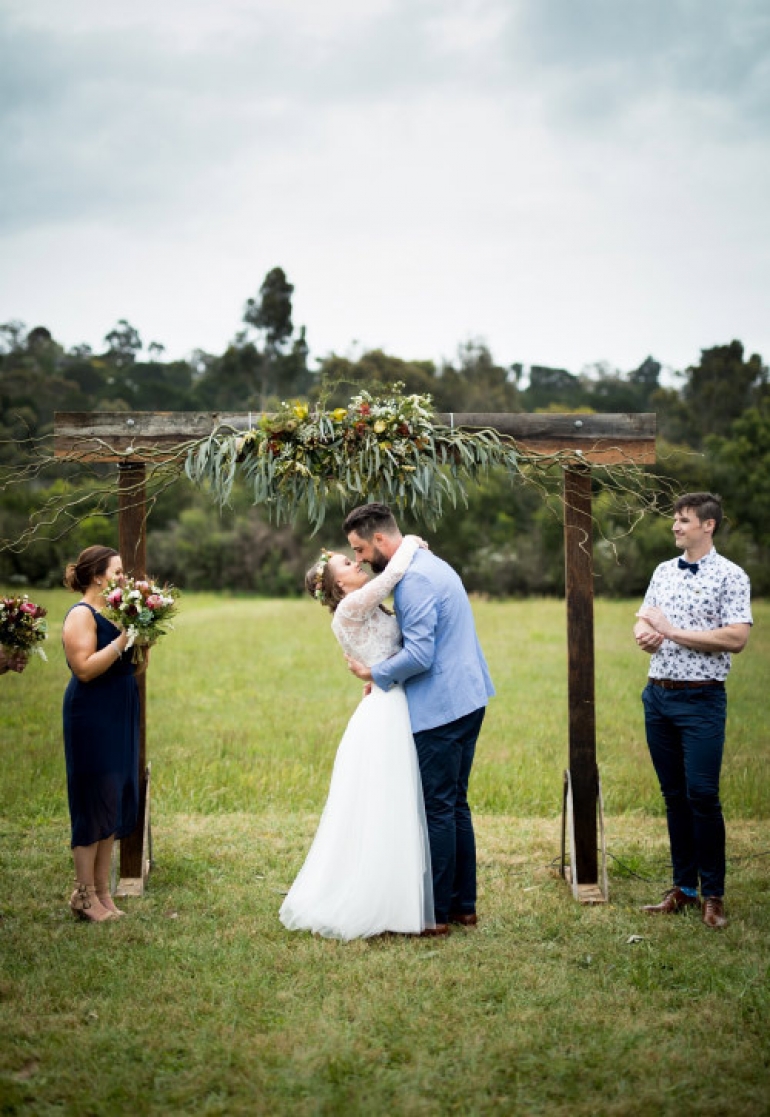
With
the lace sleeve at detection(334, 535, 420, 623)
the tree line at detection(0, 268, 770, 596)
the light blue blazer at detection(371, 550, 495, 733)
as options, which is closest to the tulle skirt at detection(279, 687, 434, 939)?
the light blue blazer at detection(371, 550, 495, 733)

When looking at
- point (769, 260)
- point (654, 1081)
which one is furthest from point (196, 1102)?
point (769, 260)

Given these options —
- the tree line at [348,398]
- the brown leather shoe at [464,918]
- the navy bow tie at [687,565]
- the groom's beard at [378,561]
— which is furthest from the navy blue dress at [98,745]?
the tree line at [348,398]

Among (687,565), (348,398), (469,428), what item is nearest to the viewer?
(687,565)

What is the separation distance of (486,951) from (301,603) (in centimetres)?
2711

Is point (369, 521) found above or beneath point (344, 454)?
beneath

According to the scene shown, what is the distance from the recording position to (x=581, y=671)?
236 inches

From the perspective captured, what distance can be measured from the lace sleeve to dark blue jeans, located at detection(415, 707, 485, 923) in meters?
0.75

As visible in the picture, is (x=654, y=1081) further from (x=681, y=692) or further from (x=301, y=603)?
(x=301, y=603)

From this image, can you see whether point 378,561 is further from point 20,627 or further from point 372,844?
point 20,627

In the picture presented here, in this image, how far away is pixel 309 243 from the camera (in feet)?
193

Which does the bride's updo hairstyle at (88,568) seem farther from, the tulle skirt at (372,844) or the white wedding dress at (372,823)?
the tulle skirt at (372,844)

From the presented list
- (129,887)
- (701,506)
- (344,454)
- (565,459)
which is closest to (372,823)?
(129,887)

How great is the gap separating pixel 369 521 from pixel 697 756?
89.0 inches

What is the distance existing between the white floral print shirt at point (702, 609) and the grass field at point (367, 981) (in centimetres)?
143
